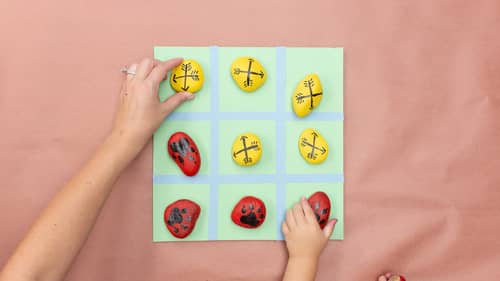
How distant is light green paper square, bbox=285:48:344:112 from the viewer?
2.27ft

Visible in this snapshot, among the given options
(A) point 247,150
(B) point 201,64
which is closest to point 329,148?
(A) point 247,150

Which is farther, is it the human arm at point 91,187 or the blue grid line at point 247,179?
the blue grid line at point 247,179

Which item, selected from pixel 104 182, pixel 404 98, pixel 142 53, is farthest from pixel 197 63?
pixel 404 98

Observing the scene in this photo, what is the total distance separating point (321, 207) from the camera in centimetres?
68

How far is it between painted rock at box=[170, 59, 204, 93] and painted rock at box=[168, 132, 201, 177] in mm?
74

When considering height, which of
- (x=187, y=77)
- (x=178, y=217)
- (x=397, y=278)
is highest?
(x=187, y=77)

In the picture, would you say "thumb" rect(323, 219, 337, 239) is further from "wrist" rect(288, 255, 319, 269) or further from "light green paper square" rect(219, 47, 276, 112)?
"light green paper square" rect(219, 47, 276, 112)

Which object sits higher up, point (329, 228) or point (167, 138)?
point (167, 138)

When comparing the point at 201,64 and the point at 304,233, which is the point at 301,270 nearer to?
the point at 304,233

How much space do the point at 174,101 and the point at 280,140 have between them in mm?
180

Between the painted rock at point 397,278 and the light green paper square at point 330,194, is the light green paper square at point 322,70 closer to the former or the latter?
the light green paper square at point 330,194

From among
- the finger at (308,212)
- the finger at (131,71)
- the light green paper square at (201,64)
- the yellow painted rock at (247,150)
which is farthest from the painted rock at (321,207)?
the finger at (131,71)

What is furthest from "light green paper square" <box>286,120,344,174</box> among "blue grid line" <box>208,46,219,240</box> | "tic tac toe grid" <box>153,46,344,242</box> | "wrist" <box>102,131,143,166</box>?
"wrist" <box>102,131,143,166</box>

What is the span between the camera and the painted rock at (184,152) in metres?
0.66
